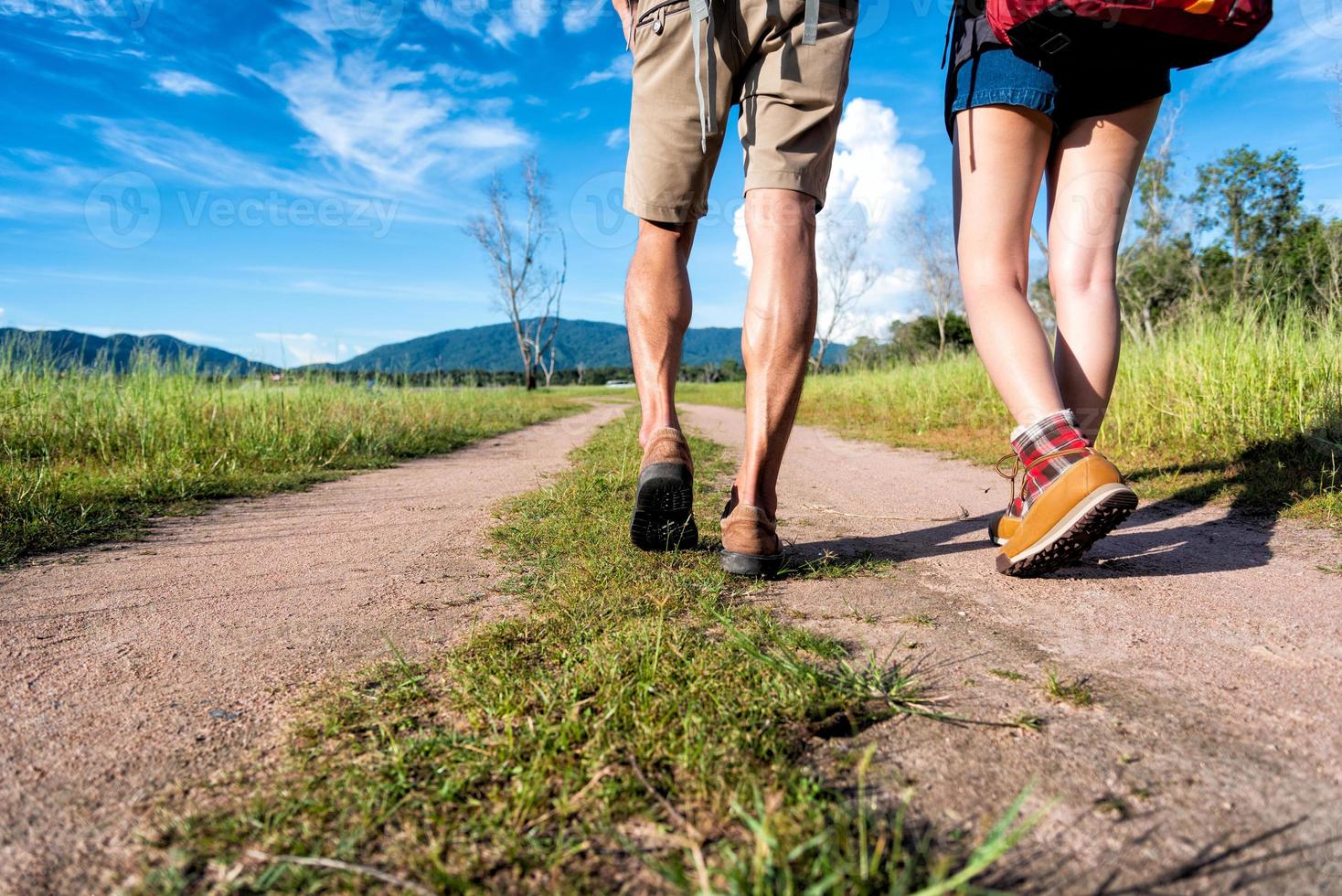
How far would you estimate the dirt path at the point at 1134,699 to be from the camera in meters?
0.74

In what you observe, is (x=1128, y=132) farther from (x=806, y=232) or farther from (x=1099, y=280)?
(x=806, y=232)

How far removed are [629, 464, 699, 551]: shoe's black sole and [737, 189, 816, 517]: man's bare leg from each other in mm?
150

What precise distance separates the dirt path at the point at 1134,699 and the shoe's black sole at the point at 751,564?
6 centimetres

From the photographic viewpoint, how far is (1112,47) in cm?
176

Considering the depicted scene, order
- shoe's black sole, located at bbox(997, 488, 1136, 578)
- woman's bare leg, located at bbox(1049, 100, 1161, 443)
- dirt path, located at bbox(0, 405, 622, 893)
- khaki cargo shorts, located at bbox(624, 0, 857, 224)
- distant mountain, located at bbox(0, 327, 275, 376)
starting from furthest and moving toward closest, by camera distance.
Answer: distant mountain, located at bbox(0, 327, 275, 376) → woman's bare leg, located at bbox(1049, 100, 1161, 443) → khaki cargo shorts, located at bbox(624, 0, 857, 224) → shoe's black sole, located at bbox(997, 488, 1136, 578) → dirt path, located at bbox(0, 405, 622, 893)

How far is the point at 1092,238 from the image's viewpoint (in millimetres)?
2025

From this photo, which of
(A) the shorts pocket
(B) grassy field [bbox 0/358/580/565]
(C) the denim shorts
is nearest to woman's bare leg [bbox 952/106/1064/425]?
(C) the denim shorts

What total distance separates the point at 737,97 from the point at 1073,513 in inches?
54.3

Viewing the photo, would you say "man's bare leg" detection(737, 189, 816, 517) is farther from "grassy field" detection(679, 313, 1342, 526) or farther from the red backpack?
"grassy field" detection(679, 313, 1342, 526)

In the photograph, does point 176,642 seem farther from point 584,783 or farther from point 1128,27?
point 1128,27

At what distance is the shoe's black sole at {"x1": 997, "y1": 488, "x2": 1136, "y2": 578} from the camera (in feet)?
5.16

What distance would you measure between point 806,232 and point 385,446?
4331 millimetres

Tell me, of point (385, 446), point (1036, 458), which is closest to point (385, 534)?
point (1036, 458)

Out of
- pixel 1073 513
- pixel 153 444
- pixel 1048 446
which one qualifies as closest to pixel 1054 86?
pixel 1048 446
